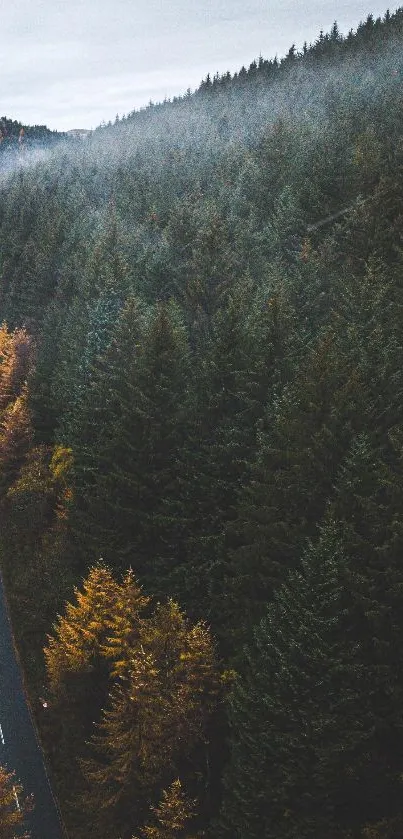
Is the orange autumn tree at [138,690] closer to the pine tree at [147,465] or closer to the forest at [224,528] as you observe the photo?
the forest at [224,528]

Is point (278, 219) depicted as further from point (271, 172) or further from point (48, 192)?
point (48, 192)

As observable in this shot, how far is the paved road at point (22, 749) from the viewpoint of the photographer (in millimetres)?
24719

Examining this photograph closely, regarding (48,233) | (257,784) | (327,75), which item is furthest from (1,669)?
(327,75)

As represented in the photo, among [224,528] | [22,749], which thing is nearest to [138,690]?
[224,528]

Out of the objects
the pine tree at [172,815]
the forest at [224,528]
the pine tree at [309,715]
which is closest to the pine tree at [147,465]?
the forest at [224,528]

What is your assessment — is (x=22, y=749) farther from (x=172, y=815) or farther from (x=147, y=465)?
(x=147, y=465)

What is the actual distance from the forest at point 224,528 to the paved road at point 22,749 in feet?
2.71

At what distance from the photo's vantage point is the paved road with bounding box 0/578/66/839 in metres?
24.7

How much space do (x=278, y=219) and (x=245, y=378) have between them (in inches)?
1002

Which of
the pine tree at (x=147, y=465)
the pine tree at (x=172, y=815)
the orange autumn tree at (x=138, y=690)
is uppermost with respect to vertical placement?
the pine tree at (x=147, y=465)

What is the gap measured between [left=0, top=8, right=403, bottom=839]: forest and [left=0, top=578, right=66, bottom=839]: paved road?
826mm

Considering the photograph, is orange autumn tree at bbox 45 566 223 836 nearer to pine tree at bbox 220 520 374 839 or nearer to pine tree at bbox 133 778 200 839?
pine tree at bbox 133 778 200 839

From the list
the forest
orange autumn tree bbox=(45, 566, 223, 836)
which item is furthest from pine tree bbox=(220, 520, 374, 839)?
orange autumn tree bbox=(45, 566, 223, 836)

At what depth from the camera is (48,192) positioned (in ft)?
336
